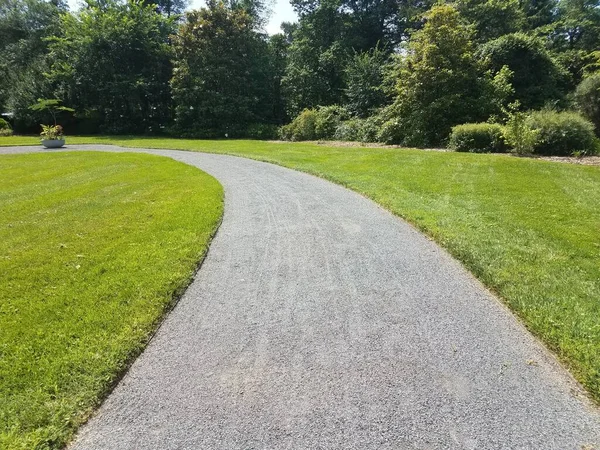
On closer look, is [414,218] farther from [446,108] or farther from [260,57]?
[260,57]

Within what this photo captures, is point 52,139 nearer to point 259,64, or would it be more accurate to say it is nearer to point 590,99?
point 259,64

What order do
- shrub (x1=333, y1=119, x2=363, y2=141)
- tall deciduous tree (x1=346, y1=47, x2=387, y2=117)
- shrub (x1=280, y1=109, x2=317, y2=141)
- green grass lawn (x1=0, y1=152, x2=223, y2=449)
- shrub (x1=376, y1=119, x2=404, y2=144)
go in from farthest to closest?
1. tall deciduous tree (x1=346, y1=47, x2=387, y2=117)
2. shrub (x1=280, y1=109, x2=317, y2=141)
3. shrub (x1=333, y1=119, x2=363, y2=141)
4. shrub (x1=376, y1=119, x2=404, y2=144)
5. green grass lawn (x1=0, y1=152, x2=223, y2=449)

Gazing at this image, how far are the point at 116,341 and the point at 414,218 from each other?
4319mm

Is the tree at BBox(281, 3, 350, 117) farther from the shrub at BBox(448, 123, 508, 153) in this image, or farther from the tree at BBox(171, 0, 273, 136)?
the shrub at BBox(448, 123, 508, 153)

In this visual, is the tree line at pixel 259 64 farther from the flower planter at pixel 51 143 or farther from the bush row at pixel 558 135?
the flower planter at pixel 51 143

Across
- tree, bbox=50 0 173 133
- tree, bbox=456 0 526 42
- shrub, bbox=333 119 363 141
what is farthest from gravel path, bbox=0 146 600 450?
tree, bbox=50 0 173 133

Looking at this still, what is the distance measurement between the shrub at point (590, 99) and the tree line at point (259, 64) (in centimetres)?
12

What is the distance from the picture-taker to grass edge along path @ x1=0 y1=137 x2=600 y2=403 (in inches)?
113

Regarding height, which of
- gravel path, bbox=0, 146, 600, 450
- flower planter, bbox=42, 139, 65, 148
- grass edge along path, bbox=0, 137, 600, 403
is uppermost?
flower planter, bbox=42, 139, 65, 148

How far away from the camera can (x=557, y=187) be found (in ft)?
23.5

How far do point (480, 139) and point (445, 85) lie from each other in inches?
149

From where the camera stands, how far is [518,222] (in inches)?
204

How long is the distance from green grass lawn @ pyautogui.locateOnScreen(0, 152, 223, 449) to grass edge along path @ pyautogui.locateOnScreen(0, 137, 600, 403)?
10.1 feet

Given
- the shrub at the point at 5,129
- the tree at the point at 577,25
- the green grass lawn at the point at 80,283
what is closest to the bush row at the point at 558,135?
the green grass lawn at the point at 80,283
